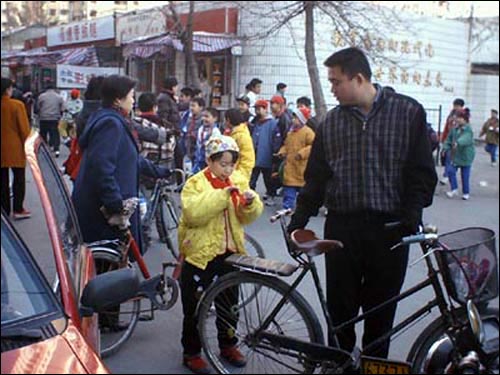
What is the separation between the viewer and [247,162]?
572cm

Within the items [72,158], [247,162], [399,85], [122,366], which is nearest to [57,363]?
[122,366]

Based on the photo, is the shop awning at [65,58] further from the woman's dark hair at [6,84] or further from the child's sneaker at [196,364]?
the child's sneaker at [196,364]

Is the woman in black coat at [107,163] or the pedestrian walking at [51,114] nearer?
the woman in black coat at [107,163]

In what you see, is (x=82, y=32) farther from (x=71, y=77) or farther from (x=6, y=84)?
(x=6, y=84)

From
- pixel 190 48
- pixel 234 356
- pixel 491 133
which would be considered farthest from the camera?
pixel 190 48

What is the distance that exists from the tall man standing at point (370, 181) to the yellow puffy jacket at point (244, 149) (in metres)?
2.46

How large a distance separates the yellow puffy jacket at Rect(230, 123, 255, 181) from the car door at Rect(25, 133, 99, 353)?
270 cm

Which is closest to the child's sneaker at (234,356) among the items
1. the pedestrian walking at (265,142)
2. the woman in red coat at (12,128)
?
the woman in red coat at (12,128)

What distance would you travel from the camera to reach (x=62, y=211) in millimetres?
2617

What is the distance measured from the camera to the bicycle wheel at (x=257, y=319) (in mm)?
2883

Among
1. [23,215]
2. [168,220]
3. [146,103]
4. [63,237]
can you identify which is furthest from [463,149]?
[63,237]

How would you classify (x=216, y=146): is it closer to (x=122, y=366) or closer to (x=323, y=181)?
(x=323, y=181)

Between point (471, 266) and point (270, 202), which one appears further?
point (270, 202)

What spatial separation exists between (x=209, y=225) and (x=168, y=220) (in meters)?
2.31
